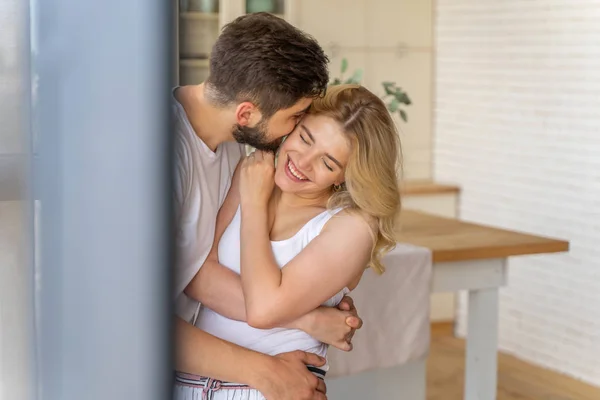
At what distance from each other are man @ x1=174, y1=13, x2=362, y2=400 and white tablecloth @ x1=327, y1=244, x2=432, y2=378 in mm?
1002

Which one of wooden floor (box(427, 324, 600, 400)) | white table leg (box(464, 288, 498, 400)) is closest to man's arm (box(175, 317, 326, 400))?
white table leg (box(464, 288, 498, 400))

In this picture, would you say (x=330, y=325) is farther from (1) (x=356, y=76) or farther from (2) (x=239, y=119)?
(1) (x=356, y=76)

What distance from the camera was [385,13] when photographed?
3.68 meters

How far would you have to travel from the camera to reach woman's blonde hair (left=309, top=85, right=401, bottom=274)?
1.00m

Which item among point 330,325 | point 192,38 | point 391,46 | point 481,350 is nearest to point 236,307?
point 330,325

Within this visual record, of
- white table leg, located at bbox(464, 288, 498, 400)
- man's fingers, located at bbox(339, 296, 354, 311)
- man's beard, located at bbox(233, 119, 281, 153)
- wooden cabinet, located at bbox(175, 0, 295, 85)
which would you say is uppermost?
wooden cabinet, located at bbox(175, 0, 295, 85)

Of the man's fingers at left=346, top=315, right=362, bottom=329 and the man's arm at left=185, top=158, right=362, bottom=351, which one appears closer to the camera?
the man's arm at left=185, top=158, right=362, bottom=351

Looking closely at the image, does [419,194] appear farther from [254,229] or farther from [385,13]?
[254,229]

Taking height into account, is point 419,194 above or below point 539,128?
below

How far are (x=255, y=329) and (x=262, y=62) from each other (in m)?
0.30

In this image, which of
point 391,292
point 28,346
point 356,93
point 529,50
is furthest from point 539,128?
point 28,346

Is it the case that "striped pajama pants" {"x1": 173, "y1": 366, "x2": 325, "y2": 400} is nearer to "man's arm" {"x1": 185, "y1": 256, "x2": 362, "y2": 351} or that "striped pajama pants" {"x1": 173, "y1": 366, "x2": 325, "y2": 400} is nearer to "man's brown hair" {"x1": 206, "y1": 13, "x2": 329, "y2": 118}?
"man's arm" {"x1": 185, "y1": 256, "x2": 362, "y2": 351}

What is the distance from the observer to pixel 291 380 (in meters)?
0.97

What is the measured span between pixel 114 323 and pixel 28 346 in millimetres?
55
